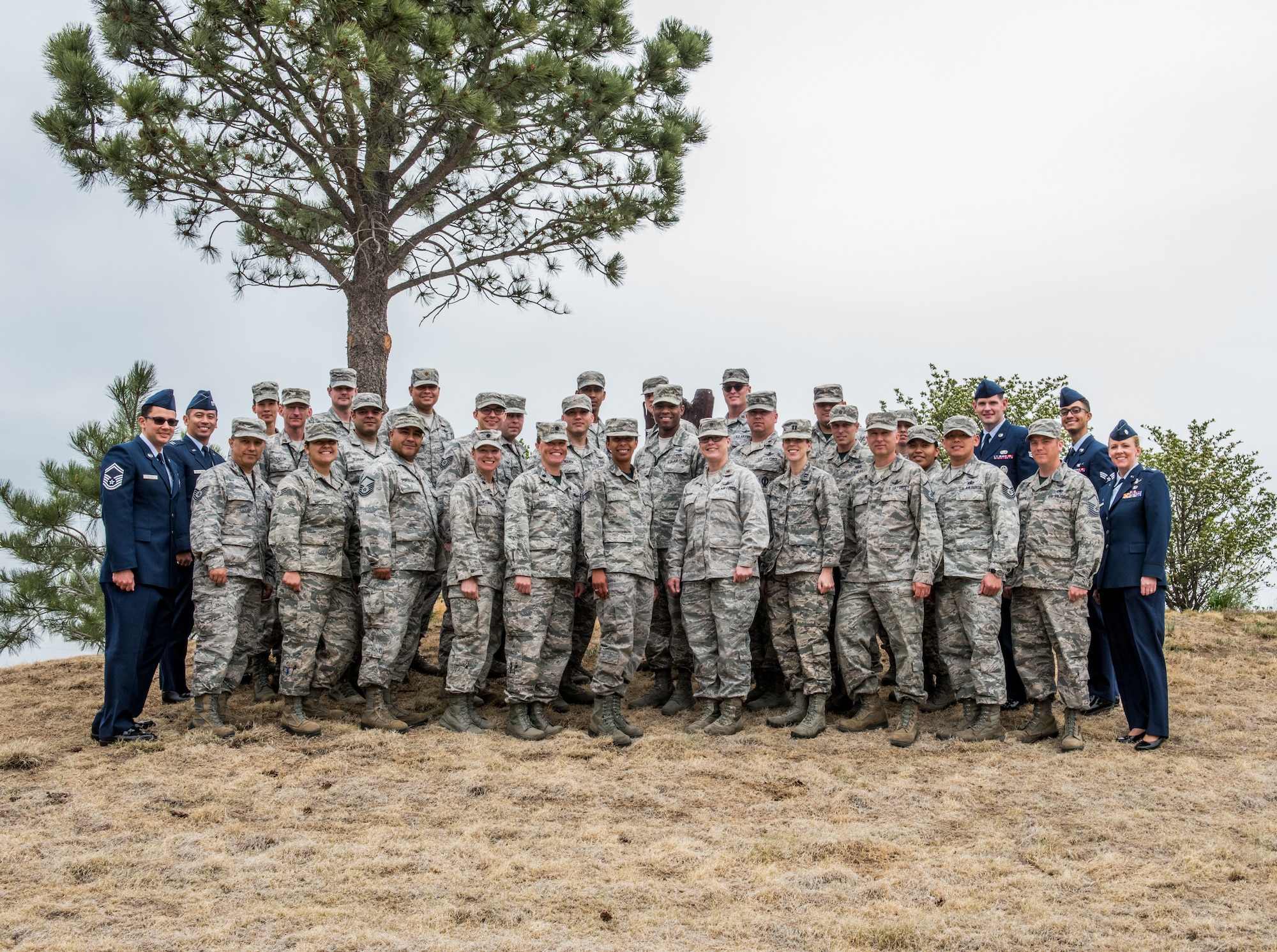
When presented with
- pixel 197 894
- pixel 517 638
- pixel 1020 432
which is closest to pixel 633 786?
pixel 517 638

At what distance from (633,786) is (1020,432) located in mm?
4072

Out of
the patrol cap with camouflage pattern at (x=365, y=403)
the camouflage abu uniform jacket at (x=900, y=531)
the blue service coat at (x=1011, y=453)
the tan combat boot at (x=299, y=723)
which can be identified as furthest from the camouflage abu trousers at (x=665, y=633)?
the blue service coat at (x=1011, y=453)

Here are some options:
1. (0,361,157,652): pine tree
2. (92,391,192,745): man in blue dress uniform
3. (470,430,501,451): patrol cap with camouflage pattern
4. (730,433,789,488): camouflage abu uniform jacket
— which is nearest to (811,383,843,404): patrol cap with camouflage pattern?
(730,433,789,488): camouflage abu uniform jacket

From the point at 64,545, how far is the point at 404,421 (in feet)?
28.3

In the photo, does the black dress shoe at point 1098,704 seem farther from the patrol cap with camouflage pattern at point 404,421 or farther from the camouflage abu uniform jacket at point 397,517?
the patrol cap with camouflage pattern at point 404,421

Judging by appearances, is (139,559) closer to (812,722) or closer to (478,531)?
(478,531)

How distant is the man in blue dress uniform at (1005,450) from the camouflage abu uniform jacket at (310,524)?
474 cm

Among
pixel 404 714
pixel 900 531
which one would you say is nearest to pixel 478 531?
pixel 404 714

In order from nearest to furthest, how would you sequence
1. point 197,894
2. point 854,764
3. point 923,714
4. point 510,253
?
point 197,894
point 854,764
point 923,714
point 510,253

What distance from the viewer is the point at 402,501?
6629mm

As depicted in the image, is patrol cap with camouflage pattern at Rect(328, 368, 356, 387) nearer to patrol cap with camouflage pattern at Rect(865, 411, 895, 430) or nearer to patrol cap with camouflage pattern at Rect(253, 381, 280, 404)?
patrol cap with camouflage pattern at Rect(253, 381, 280, 404)

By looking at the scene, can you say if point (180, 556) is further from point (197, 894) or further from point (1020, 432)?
point (1020, 432)

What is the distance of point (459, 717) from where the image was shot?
6.64m

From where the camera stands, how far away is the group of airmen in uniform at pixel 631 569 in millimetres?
6395
